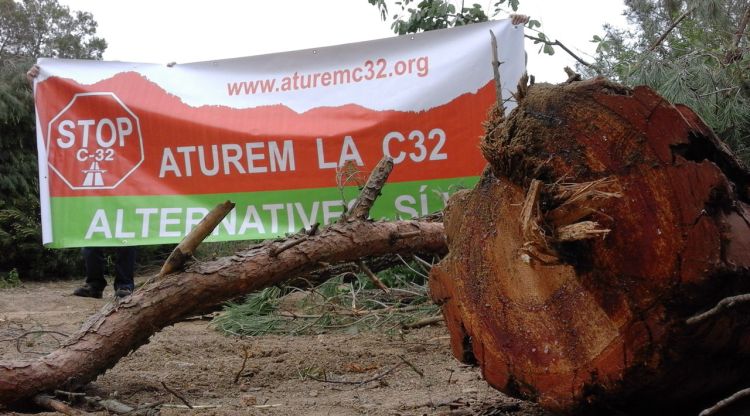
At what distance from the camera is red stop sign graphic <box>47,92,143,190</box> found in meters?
5.58

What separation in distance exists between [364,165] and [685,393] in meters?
3.69

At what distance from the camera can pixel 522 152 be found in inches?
64.5

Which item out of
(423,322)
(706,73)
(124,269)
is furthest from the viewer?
(124,269)

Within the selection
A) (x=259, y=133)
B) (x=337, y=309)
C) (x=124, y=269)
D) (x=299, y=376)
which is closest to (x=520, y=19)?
(x=259, y=133)

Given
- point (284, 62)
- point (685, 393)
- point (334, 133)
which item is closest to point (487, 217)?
point (685, 393)

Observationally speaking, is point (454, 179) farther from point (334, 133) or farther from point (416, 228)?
point (416, 228)

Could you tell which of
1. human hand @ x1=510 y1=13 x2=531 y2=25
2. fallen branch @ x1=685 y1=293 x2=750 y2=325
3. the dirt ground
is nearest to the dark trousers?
the dirt ground

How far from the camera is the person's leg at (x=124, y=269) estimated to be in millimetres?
5301

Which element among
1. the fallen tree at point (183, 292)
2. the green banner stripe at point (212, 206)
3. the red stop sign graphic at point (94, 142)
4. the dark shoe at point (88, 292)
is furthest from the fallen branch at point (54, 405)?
the dark shoe at point (88, 292)

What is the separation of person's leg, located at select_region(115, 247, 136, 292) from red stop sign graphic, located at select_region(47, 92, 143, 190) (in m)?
0.51

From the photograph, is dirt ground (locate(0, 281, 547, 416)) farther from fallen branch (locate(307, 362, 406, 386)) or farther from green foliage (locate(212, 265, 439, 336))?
green foliage (locate(212, 265, 439, 336))

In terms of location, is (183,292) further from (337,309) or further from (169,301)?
(337,309)

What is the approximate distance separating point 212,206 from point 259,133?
2.11 ft

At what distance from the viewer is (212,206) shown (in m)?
5.39
